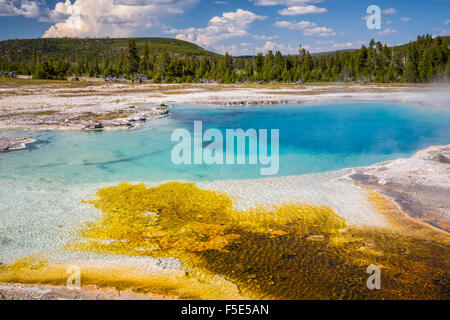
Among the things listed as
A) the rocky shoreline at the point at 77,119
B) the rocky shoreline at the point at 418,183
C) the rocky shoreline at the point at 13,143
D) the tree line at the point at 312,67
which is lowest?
the rocky shoreline at the point at 418,183

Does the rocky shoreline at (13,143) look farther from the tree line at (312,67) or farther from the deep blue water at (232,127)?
the tree line at (312,67)

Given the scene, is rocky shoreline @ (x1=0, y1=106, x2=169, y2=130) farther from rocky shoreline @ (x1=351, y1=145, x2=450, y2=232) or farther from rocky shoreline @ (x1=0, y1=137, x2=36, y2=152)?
rocky shoreline @ (x1=351, y1=145, x2=450, y2=232)

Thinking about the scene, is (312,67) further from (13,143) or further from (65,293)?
(65,293)

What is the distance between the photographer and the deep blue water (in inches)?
649

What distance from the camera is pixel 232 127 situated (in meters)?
29.9

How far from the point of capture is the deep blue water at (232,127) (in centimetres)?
1648

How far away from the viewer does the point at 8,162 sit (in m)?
18.0

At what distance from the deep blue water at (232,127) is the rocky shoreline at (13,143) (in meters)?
0.65

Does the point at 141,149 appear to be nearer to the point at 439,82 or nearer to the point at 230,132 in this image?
the point at 230,132

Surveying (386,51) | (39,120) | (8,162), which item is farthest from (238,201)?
(386,51)

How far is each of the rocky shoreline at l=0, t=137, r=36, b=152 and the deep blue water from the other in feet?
2.14

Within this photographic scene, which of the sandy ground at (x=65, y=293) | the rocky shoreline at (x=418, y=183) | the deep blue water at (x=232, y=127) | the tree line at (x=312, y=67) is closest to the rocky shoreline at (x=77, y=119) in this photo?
the deep blue water at (x=232, y=127)

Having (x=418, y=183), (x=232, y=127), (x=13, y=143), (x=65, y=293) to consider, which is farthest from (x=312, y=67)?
(x=65, y=293)

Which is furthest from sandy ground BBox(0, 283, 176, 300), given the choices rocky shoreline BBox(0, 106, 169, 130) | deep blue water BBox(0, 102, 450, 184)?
rocky shoreline BBox(0, 106, 169, 130)
